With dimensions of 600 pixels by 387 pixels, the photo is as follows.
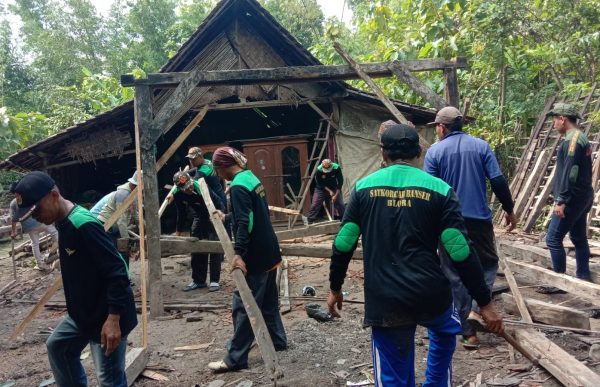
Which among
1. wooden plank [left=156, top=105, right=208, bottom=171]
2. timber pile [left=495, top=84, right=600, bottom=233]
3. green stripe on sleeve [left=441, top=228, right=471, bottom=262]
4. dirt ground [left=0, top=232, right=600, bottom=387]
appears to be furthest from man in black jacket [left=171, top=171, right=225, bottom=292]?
timber pile [left=495, top=84, right=600, bottom=233]

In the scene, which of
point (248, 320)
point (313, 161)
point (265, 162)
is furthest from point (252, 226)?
point (265, 162)

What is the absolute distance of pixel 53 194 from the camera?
271 cm

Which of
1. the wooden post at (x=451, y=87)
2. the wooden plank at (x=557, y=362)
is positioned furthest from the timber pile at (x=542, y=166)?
the wooden plank at (x=557, y=362)

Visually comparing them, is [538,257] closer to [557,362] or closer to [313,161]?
[557,362]

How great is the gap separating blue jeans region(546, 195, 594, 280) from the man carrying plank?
10.4ft

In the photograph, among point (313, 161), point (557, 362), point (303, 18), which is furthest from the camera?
point (303, 18)

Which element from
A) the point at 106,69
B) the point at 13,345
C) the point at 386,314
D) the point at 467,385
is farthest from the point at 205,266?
the point at 106,69

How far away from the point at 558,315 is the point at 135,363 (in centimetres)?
367

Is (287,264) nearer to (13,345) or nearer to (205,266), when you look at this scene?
(205,266)

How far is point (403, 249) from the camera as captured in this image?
2557 mm

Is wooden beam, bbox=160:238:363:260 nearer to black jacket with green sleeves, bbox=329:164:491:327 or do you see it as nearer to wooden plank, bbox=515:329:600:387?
wooden plank, bbox=515:329:600:387

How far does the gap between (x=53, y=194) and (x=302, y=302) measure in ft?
12.9

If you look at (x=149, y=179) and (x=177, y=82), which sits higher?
(x=177, y=82)

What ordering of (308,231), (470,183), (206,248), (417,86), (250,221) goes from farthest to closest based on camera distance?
(308,231), (206,248), (417,86), (250,221), (470,183)
